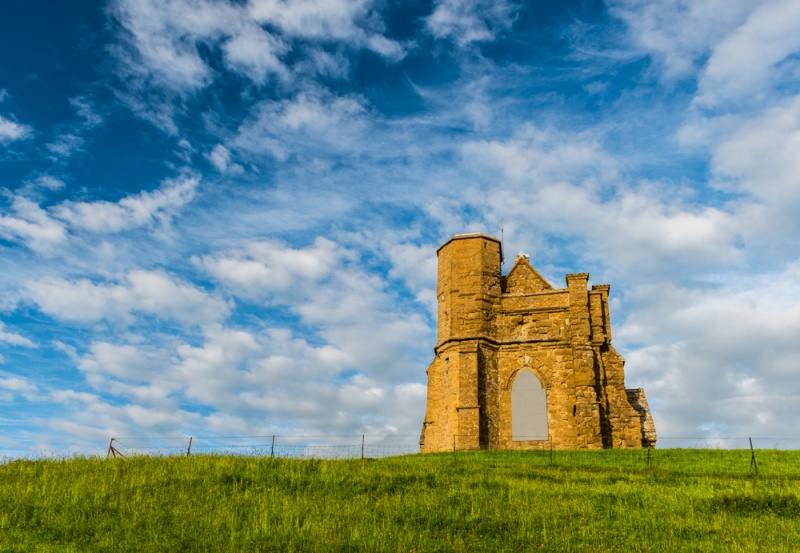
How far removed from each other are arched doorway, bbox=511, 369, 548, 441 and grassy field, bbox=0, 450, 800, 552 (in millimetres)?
9490

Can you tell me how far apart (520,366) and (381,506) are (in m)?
18.7

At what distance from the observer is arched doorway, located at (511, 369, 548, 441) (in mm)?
32062

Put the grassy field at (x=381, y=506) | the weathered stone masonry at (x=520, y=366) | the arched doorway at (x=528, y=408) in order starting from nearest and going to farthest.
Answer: the grassy field at (x=381, y=506), the weathered stone masonry at (x=520, y=366), the arched doorway at (x=528, y=408)

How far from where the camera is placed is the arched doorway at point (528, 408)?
3206 cm

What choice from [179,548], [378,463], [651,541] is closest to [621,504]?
[651,541]

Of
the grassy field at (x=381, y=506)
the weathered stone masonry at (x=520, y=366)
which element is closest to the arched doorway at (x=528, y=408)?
the weathered stone masonry at (x=520, y=366)

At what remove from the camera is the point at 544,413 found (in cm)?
3231

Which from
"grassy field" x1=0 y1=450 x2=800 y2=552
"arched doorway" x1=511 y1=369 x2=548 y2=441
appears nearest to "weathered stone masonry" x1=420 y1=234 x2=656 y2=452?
"arched doorway" x1=511 y1=369 x2=548 y2=441

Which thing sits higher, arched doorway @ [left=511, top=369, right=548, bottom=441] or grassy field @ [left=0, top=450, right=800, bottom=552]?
arched doorway @ [left=511, top=369, right=548, bottom=441]

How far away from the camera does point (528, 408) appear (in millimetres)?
32531

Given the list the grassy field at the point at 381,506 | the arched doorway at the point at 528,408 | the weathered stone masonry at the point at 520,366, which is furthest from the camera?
the arched doorway at the point at 528,408

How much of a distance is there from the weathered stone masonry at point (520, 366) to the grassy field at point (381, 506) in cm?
906

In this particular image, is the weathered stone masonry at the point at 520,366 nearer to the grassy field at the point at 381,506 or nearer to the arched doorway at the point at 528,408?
the arched doorway at the point at 528,408

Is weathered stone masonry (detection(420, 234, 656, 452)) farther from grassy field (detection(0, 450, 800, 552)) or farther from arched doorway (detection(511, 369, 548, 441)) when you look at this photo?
grassy field (detection(0, 450, 800, 552))
